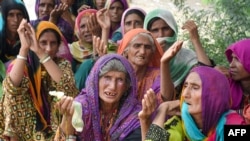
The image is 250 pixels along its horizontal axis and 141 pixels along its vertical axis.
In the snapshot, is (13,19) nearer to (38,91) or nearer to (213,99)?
(38,91)

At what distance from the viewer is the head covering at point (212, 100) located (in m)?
2.79

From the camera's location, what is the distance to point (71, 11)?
234 inches

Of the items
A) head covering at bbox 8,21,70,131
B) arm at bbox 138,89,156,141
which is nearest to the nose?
arm at bbox 138,89,156,141

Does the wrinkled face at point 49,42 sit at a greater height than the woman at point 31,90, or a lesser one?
greater

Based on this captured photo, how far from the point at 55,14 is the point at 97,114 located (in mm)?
2364

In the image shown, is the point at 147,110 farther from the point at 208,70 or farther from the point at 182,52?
the point at 182,52

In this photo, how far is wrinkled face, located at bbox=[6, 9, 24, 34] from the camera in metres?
4.32

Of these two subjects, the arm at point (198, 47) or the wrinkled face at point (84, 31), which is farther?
the wrinkled face at point (84, 31)

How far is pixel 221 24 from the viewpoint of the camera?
5.42 metres

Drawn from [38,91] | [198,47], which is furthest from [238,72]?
[38,91]

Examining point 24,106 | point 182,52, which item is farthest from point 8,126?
point 182,52

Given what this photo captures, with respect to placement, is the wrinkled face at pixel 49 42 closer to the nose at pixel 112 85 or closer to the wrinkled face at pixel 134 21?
the nose at pixel 112 85

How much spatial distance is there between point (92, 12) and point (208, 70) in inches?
94.1

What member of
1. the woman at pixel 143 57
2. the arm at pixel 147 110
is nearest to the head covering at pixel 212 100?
the arm at pixel 147 110
